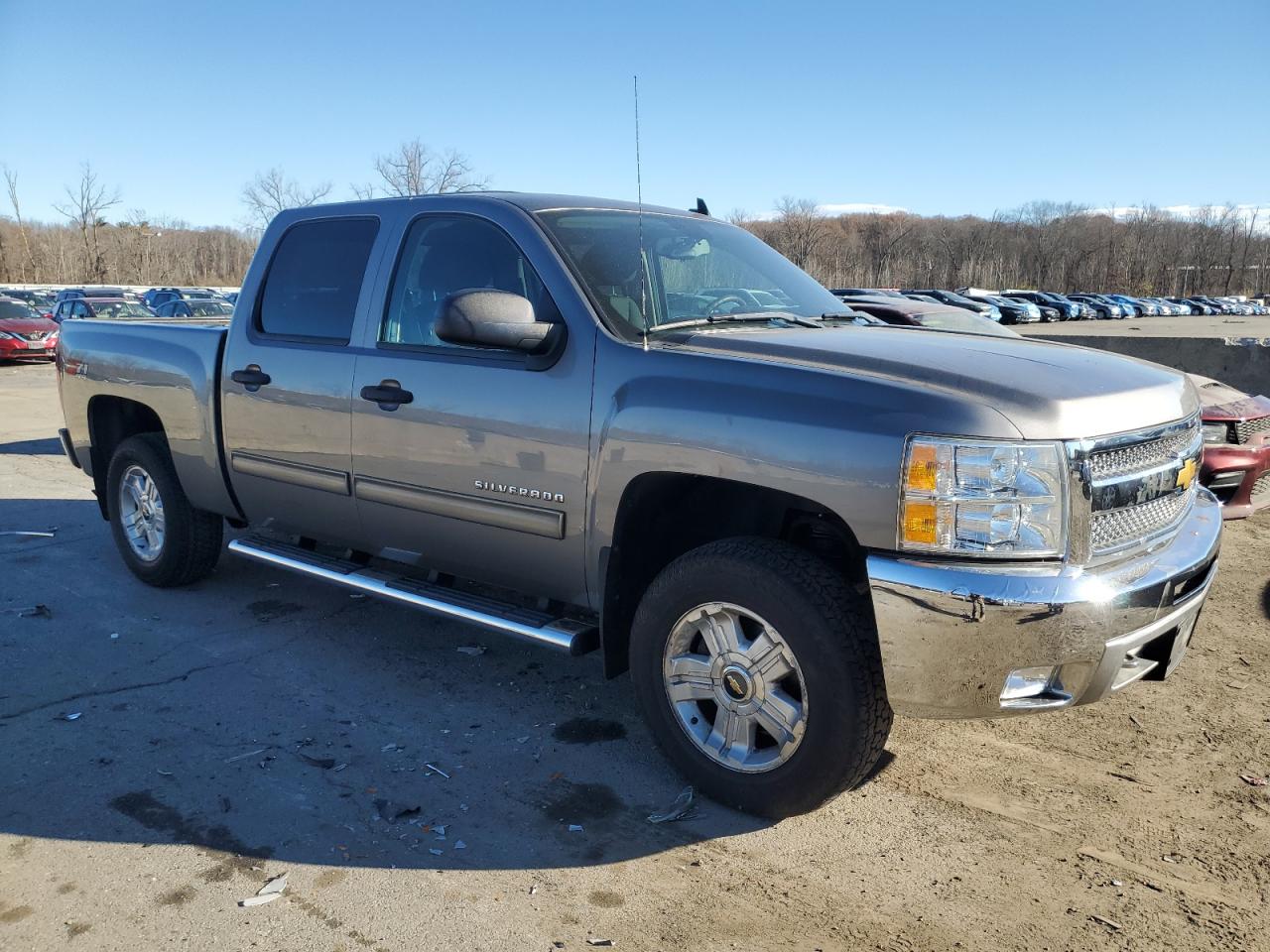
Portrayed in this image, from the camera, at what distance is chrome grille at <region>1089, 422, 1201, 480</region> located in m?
2.90

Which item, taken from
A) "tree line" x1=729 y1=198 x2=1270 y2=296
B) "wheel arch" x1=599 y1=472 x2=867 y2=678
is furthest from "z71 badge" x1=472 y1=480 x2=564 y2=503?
"tree line" x1=729 y1=198 x2=1270 y2=296

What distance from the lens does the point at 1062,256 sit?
404 feet

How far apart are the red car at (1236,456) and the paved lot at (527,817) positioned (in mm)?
1915

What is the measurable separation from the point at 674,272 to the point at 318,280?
170 centimetres

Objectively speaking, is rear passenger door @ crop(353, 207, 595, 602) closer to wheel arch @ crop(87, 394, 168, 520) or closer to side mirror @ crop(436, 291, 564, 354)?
side mirror @ crop(436, 291, 564, 354)

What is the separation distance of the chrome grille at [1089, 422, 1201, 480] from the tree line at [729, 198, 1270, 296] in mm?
110894

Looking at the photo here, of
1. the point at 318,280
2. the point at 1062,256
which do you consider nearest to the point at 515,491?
the point at 318,280

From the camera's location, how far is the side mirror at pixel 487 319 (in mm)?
3424

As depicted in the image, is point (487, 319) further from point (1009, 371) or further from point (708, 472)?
point (1009, 371)

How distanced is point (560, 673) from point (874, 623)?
6.17ft

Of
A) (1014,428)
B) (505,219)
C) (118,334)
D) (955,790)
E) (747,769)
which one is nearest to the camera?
(1014,428)

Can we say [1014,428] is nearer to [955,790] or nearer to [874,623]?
[874,623]

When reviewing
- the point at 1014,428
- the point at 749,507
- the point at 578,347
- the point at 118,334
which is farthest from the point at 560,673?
the point at 118,334

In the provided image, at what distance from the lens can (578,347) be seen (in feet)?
11.6
